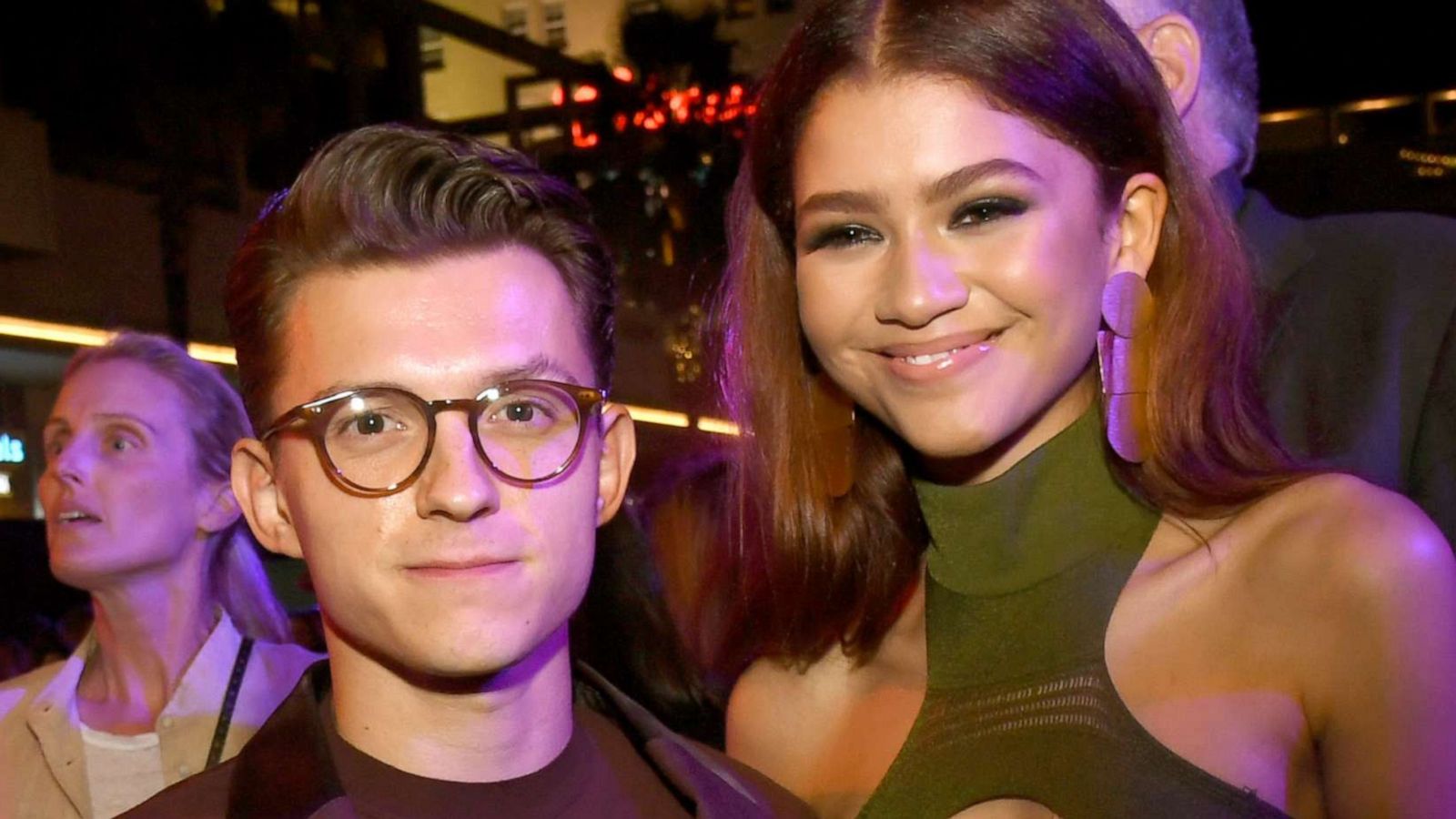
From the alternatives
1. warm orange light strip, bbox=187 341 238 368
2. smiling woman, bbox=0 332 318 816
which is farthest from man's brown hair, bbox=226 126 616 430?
warm orange light strip, bbox=187 341 238 368

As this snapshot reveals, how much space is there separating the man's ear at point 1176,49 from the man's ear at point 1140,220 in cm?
49

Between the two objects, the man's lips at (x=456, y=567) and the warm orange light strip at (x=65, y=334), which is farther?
the warm orange light strip at (x=65, y=334)

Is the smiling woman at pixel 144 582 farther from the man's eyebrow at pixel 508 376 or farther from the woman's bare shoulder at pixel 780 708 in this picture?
the man's eyebrow at pixel 508 376

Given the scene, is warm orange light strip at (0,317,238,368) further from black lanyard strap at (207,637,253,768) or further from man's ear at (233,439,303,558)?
man's ear at (233,439,303,558)

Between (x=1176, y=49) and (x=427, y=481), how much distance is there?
1.42 meters

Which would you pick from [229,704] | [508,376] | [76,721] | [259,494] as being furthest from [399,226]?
[76,721]

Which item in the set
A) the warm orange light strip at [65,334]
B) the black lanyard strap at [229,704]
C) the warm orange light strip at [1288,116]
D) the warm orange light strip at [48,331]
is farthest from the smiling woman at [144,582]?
the warm orange light strip at [1288,116]

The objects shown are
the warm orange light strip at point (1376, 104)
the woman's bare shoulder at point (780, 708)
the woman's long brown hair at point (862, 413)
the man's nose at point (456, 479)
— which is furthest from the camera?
the warm orange light strip at point (1376, 104)

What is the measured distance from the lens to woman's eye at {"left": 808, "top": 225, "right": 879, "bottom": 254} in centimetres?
176

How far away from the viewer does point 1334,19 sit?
18.0 feet

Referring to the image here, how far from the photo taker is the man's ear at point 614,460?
1.72m

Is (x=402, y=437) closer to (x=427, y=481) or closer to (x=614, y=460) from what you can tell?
(x=427, y=481)

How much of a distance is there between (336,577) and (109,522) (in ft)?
6.22

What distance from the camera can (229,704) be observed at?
10.1 ft
